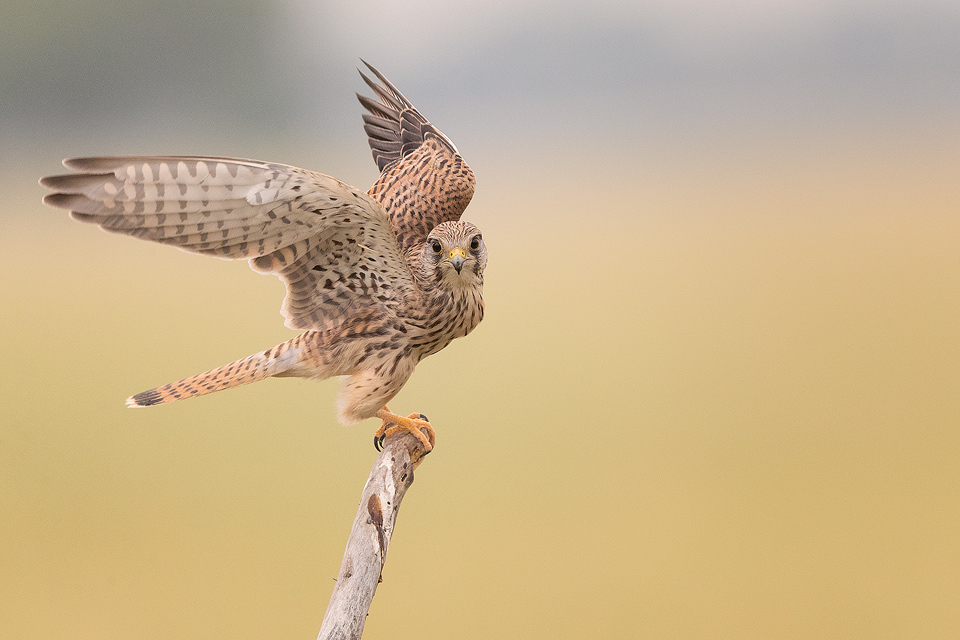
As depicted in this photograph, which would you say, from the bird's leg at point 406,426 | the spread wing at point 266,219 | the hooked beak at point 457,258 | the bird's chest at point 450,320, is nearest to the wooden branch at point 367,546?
the bird's leg at point 406,426

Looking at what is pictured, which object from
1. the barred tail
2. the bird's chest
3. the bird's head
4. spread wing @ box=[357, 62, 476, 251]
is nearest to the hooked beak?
the bird's head

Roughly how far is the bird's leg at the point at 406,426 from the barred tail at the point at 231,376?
0.33m

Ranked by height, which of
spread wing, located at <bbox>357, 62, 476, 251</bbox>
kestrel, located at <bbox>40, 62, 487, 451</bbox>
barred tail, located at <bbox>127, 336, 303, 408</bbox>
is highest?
spread wing, located at <bbox>357, 62, 476, 251</bbox>

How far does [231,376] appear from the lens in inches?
74.5

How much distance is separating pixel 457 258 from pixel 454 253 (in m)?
0.02

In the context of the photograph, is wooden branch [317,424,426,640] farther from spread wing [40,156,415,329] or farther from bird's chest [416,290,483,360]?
spread wing [40,156,415,329]

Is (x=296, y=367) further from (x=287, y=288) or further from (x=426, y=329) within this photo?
(x=426, y=329)

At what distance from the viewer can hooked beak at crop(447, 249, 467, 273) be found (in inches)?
71.5

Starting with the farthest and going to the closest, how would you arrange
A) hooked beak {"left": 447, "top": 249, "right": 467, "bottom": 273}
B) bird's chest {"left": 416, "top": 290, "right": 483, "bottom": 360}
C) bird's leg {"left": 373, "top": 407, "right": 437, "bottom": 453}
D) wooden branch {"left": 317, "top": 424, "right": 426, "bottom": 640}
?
bird's leg {"left": 373, "top": 407, "right": 437, "bottom": 453}, bird's chest {"left": 416, "top": 290, "right": 483, "bottom": 360}, hooked beak {"left": 447, "top": 249, "right": 467, "bottom": 273}, wooden branch {"left": 317, "top": 424, "right": 426, "bottom": 640}

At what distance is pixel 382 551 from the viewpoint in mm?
1698

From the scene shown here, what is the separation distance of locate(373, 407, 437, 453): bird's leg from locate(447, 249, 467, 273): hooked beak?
52 centimetres

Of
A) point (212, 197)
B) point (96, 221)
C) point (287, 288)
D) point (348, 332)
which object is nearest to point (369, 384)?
point (348, 332)

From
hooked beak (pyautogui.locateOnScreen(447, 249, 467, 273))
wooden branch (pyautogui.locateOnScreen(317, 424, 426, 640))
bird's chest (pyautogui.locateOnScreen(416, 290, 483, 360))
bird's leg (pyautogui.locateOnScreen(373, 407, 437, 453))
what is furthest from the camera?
bird's leg (pyautogui.locateOnScreen(373, 407, 437, 453))

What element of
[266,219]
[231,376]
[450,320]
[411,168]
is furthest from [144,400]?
[411,168]
